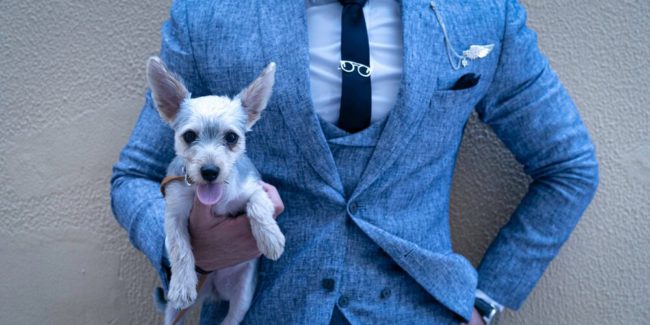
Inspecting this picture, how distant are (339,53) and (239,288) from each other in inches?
28.2

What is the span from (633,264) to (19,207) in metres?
2.26

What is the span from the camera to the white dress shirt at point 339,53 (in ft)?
4.34

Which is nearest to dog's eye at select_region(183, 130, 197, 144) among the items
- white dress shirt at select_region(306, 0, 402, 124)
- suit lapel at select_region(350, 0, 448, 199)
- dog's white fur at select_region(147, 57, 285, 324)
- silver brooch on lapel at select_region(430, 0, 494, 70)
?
dog's white fur at select_region(147, 57, 285, 324)

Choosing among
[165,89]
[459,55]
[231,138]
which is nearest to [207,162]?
[231,138]

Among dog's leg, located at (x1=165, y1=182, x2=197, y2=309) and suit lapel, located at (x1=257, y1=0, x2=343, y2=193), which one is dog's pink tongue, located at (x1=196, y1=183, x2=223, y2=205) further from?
suit lapel, located at (x1=257, y1=0, x2=343, y2=193)

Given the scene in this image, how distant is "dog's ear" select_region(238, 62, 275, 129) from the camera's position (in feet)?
3.78

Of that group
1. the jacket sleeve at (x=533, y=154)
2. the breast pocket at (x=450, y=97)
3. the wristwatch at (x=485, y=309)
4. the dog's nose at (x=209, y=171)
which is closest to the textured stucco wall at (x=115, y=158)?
the jacket sleeve at (x=533, y=154)

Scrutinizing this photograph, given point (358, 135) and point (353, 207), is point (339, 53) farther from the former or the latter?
point (353, 207)

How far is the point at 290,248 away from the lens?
4.56 feet

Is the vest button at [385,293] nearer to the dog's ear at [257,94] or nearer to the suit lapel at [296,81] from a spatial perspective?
the suit lapel at [296,81]

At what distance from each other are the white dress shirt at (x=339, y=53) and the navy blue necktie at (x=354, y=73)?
0.03 metres

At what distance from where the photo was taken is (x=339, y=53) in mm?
1329

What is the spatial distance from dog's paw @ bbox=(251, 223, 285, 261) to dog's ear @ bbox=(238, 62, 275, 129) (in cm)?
27

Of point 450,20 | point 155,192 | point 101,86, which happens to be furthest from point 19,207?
point 450,20
